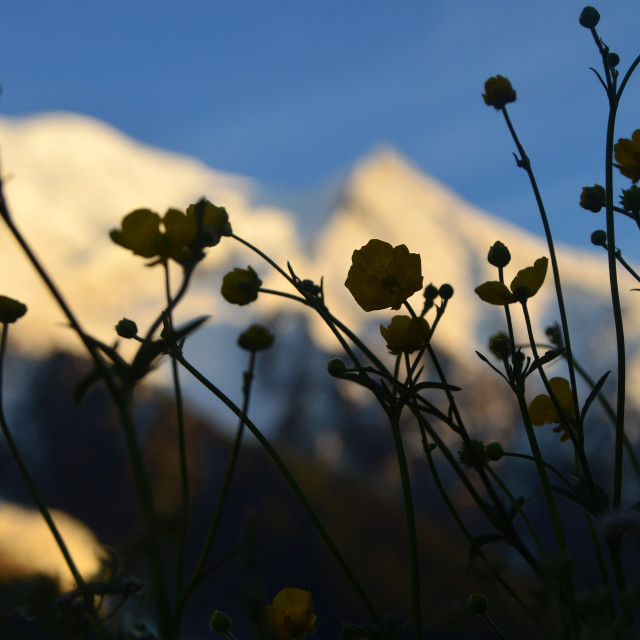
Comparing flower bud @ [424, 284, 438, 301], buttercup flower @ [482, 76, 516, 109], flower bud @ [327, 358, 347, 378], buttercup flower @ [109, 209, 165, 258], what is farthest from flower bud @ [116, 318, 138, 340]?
buttercup flower @ [482, 76, 516, 109]

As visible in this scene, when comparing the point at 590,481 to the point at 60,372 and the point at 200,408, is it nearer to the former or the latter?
the point at 200,408

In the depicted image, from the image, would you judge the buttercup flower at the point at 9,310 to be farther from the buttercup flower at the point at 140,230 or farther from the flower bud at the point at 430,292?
the flower bud at the point at 430,292

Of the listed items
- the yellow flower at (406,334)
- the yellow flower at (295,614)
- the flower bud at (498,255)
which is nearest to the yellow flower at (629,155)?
the flower bud at (498,255)

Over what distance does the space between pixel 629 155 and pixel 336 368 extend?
364 millimetres

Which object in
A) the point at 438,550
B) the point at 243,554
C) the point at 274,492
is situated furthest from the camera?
the point at 274,492

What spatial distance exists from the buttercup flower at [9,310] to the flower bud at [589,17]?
22.4 inches

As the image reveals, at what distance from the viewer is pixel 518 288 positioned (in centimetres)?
54

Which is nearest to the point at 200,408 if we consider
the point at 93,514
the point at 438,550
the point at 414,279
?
the point at 93,514

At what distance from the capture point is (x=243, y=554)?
0.20 m

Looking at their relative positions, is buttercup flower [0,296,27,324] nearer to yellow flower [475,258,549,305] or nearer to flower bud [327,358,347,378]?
flower bud [327,358,347,378]

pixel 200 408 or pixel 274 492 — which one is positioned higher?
pixel 200 408

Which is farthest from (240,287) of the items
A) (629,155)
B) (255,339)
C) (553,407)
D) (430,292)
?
(629,155)

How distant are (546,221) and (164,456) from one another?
6437 mm

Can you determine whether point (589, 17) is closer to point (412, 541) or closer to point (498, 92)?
point (498, 92)
